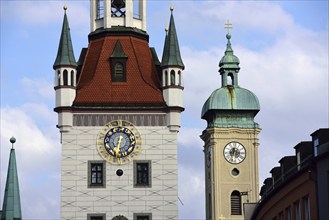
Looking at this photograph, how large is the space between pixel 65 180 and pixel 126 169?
11.6ft

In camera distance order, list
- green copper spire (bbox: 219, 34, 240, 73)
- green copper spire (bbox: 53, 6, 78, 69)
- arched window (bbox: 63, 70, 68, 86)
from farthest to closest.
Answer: green copper spire (bbox: 219, 34, 240, 73) < green copper spire (bbox: 53, 6, 78, 69) < arched window (bbox: 63, 70, 68, 86)

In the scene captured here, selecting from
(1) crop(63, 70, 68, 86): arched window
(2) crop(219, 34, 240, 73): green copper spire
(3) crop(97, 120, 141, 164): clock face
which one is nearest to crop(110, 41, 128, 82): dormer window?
(1) crop(63, 70, 68, 86): arched window

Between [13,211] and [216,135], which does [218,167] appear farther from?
[13,211]

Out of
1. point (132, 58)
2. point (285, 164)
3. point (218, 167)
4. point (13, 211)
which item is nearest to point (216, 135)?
point (218, 167)

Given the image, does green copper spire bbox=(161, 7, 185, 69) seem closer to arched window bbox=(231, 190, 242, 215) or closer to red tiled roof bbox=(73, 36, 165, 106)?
red tiled roof bbox=(73, 36, 165, 106)

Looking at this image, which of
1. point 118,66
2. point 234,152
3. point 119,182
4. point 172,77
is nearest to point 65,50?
point 118,66

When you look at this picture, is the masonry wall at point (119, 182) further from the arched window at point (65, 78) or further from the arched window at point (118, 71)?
the arched window at point (118, 71)

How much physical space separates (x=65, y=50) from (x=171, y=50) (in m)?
6.26

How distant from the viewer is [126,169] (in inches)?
2894

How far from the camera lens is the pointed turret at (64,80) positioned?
244 feet

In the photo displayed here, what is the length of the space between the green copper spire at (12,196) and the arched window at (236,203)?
1765 inches

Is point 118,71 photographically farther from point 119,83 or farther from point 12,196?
point 12,196

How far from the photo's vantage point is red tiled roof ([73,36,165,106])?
74625 mm

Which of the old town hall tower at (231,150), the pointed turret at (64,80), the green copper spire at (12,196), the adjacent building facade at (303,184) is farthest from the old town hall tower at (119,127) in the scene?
the old town hall tower at (231,150)
